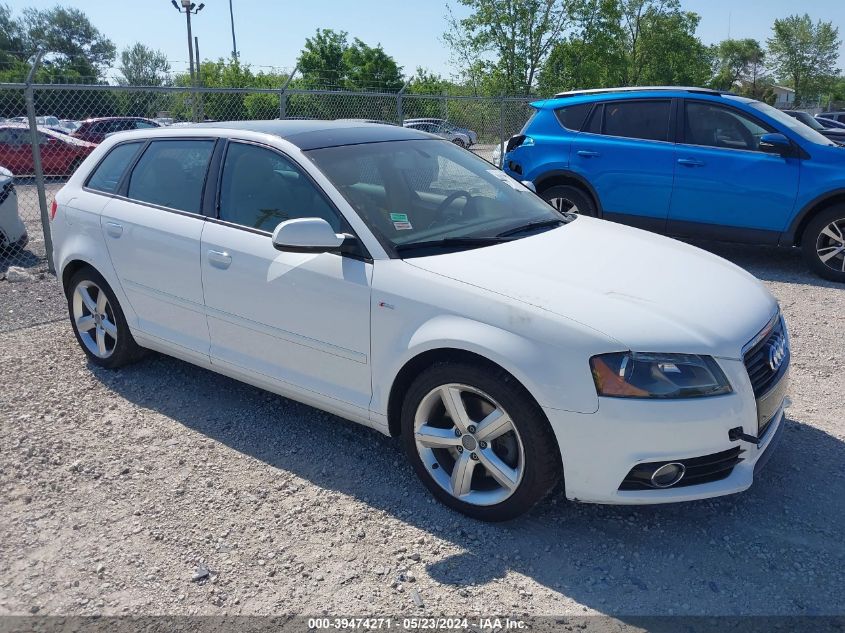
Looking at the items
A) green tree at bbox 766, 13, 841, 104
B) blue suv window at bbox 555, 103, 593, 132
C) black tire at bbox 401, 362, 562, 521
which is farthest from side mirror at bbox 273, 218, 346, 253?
green tree at bbox 766, 13, 841, 104

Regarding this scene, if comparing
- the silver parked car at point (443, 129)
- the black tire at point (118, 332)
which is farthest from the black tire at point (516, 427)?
the silver parked car at point (443, 129)

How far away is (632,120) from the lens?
26.3 feet

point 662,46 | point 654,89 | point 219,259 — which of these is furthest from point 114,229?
point 662,46

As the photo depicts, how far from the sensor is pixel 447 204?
12.7 ft

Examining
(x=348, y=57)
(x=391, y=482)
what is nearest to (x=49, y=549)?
(x=391, y=482)

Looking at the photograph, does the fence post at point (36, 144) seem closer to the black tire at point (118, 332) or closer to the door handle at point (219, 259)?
the black tire at point (118, 332)

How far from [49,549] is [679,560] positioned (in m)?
2.61

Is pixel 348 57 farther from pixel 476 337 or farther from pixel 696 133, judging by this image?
pixel 476 337

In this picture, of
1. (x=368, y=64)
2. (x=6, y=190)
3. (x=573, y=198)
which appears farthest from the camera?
(x=368, y=64)

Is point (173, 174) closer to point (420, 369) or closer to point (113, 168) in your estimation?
point (113, 168)

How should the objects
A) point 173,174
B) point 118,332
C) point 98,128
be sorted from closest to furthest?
point 173,174, point 118,332, point 98,128

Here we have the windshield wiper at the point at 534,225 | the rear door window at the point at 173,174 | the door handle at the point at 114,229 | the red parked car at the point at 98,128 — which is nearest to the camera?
the windshield wiper at the point at 534,225

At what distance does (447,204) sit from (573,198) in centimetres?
478

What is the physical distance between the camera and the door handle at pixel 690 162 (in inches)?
295
